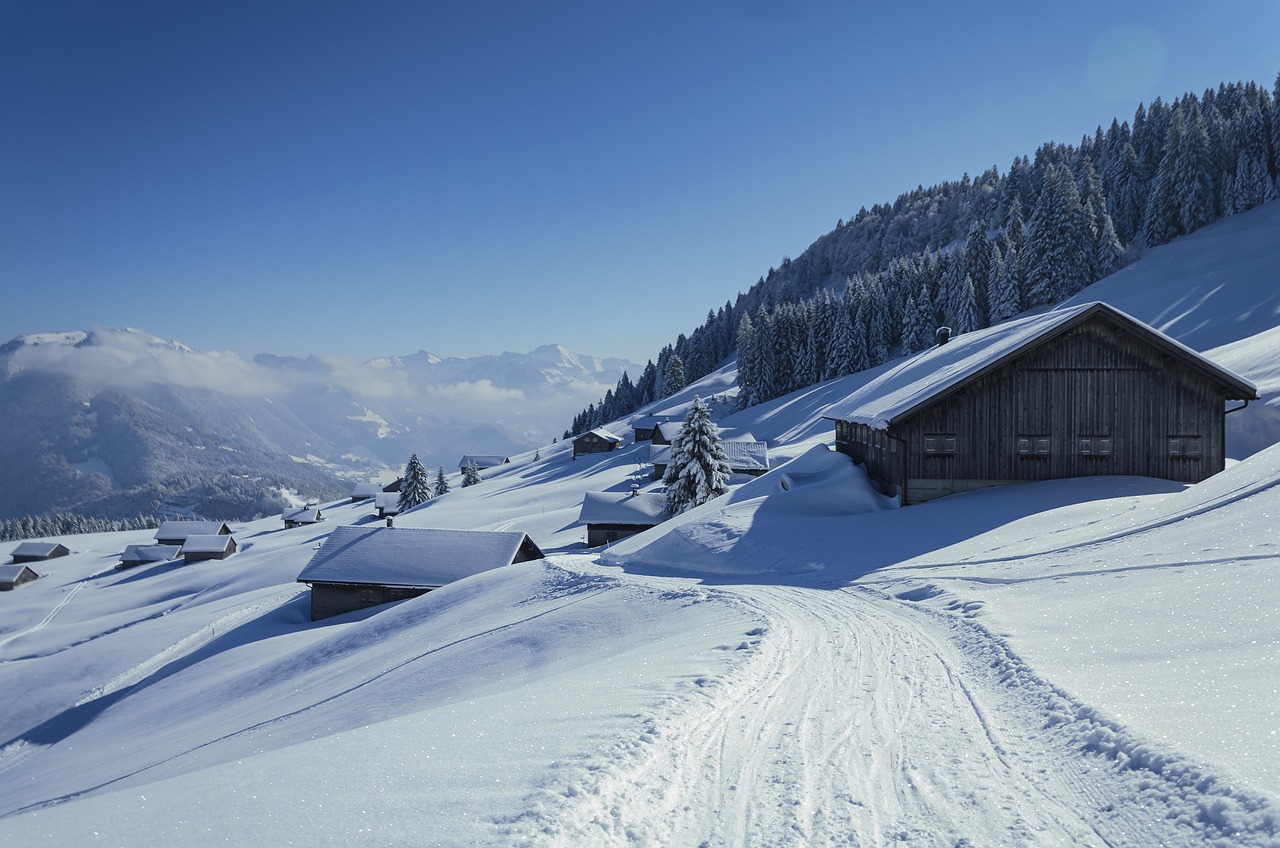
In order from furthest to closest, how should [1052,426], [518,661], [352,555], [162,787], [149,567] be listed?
1. [149,567]
2. [352,555]
3. [1052,426]
4. [518,661]
5. [162,787]

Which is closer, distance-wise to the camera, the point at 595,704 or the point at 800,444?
the point at 595,704

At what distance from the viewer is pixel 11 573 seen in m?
73.6

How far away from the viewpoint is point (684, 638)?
42.1 ft

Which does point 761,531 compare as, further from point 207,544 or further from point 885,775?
point 207,544

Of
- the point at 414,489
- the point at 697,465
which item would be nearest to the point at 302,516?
the point at 414,489

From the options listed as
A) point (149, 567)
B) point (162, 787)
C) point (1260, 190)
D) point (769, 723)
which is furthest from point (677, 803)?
point (1260, 190)

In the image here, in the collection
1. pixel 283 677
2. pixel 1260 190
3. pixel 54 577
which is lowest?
pixel 54 577

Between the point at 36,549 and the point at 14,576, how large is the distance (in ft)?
63.0

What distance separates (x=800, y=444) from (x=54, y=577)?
8632 cm

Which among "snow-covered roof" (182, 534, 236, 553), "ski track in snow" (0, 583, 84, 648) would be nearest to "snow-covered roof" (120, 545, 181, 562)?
"snow-covered roof" (182, 534, 236, 553)

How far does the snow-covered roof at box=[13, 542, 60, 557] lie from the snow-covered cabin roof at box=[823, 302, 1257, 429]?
352ft

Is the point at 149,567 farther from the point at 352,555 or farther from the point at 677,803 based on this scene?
the point at 677,803

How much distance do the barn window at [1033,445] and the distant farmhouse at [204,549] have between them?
7631 centimetres

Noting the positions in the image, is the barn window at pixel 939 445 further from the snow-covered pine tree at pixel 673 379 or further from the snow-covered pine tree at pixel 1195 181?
the snow-covered pine tree at pixel 673 379
